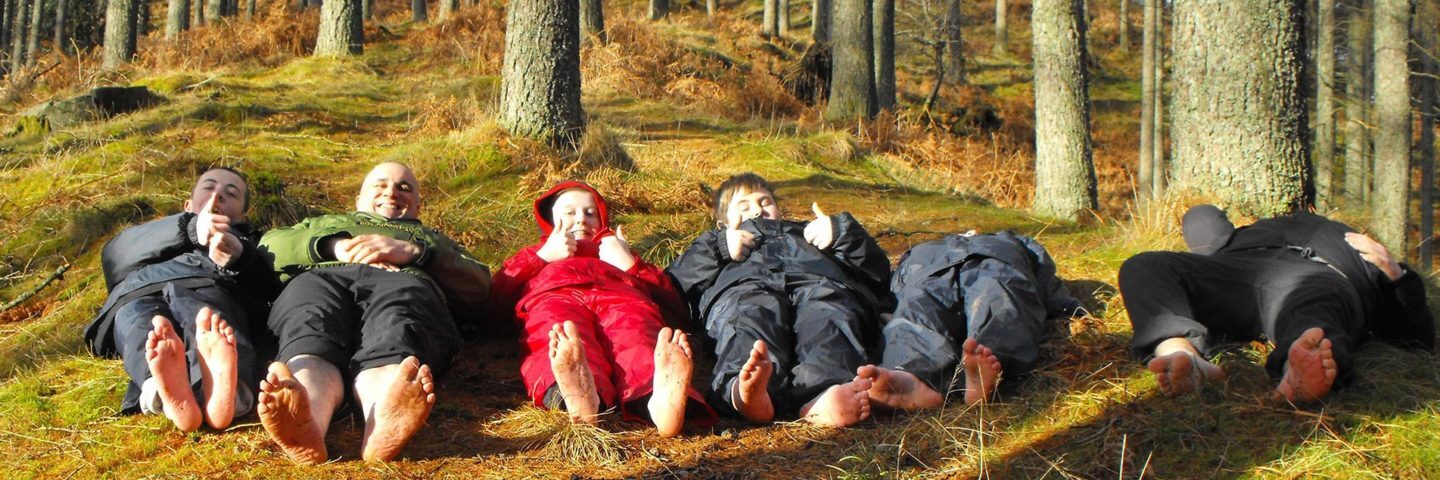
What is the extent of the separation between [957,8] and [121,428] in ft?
75.8

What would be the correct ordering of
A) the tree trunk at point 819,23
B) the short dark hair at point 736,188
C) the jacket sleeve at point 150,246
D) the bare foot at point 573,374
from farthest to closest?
the tree trunk at point 819,23, the short dark hair at point 736,188, the jacket sleeve at point 150,246, the bare foot at point 573,374

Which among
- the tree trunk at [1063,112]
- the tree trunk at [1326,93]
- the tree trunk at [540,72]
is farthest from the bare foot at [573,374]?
the tree trunk at [1326,93]

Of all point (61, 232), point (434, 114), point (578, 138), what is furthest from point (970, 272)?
point (434, 114)

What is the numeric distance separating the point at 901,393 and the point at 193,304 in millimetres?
2745

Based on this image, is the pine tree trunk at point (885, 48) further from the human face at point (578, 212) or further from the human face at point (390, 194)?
the human face at point (390, 194)

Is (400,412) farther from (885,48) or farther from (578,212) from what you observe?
(885,48)

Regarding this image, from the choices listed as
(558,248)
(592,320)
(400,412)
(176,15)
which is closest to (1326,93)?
(558,248)

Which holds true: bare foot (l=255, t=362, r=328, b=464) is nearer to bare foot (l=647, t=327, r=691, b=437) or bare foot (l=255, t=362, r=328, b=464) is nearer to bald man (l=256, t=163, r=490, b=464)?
bald man (l=256, t=163, r=490, b=464)

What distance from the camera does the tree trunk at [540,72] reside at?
25.1ft

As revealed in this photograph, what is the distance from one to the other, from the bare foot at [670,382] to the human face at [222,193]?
2.30 metres

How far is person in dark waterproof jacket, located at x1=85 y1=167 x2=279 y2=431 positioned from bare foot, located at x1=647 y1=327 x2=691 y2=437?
1365mm

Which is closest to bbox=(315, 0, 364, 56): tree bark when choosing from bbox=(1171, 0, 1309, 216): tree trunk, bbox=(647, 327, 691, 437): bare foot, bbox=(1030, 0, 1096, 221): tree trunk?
bbox=(1030, 0, 1096, 221): tree trunk

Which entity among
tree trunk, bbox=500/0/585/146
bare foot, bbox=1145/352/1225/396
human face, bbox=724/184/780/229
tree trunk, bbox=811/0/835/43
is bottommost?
bare foot, bbox=1145/352/1225/396

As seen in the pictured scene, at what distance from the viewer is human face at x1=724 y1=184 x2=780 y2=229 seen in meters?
4.92
